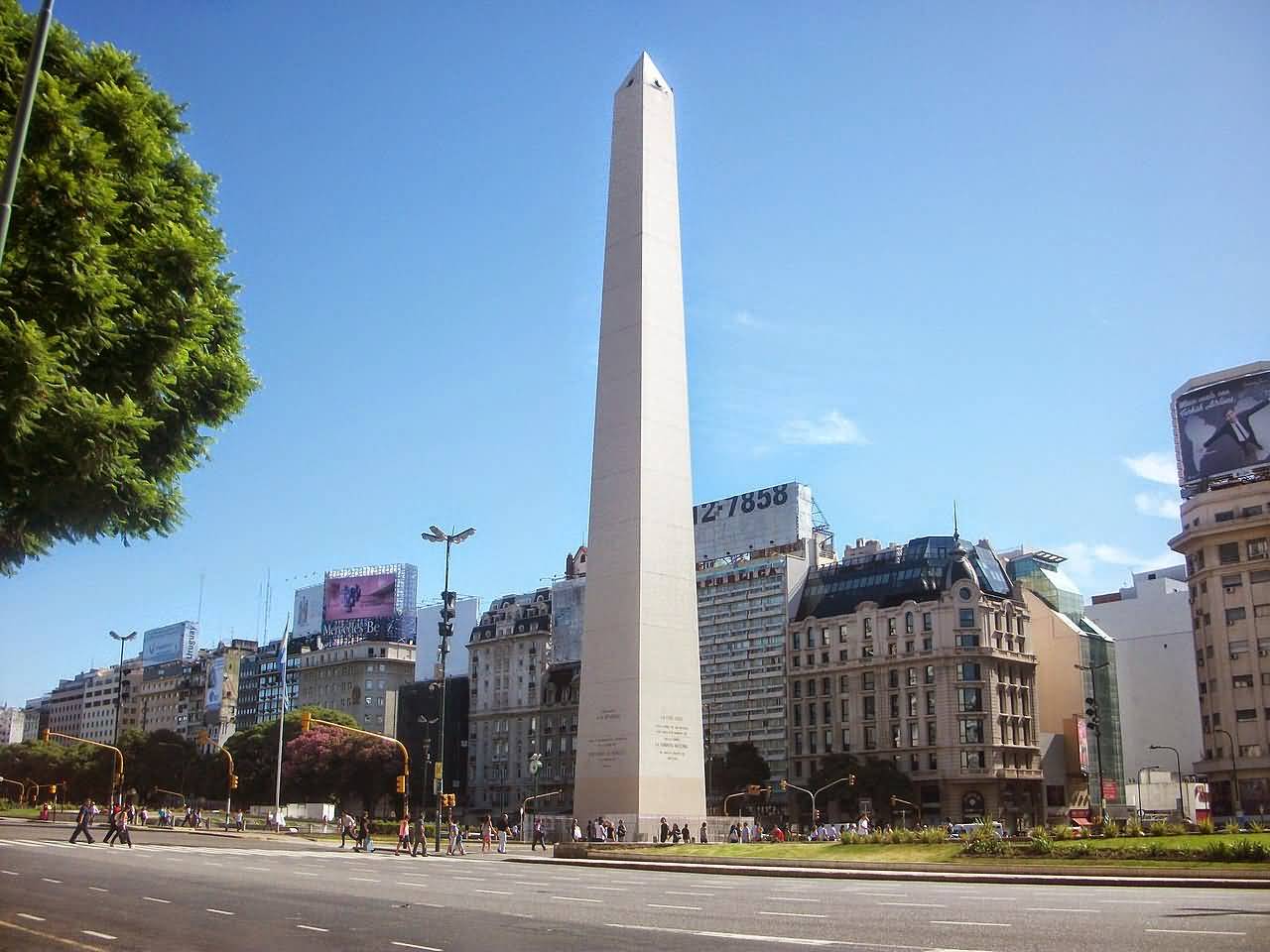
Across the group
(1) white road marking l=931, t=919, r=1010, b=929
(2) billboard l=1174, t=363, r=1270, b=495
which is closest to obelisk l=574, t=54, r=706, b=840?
(1) white road marking l=931, t=919, r=1010, b=929

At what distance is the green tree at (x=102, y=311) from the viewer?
43.8 ft

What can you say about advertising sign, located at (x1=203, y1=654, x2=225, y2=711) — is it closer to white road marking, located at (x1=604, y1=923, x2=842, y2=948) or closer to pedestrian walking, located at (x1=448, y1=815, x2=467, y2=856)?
pedestrian walking, located at (x1=448, y1=815, x2=467, y2=856)

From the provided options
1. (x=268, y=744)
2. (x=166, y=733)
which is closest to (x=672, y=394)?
(x=268, y=744)

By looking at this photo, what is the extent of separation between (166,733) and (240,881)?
10848 centimetres

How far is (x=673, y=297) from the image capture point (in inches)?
1775

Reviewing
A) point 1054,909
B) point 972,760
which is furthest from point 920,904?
point 972,760

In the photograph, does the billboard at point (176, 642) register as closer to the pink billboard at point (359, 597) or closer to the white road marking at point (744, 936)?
the pink billboard at point (359, 597)

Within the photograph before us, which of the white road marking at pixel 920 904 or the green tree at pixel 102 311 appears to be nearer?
the green tree at pixel 102 311

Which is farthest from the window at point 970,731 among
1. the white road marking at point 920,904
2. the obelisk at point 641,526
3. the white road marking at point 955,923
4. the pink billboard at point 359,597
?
the white road marking at point 955,923

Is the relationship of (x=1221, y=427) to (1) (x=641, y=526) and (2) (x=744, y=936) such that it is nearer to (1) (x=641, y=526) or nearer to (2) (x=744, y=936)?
Answer: (1) (x=641, y=526)

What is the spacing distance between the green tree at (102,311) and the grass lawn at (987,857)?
21932 millimetres

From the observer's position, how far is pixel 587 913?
60.7ft

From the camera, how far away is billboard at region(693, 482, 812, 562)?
11794cm

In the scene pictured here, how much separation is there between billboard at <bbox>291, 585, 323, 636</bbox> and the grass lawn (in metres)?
147
